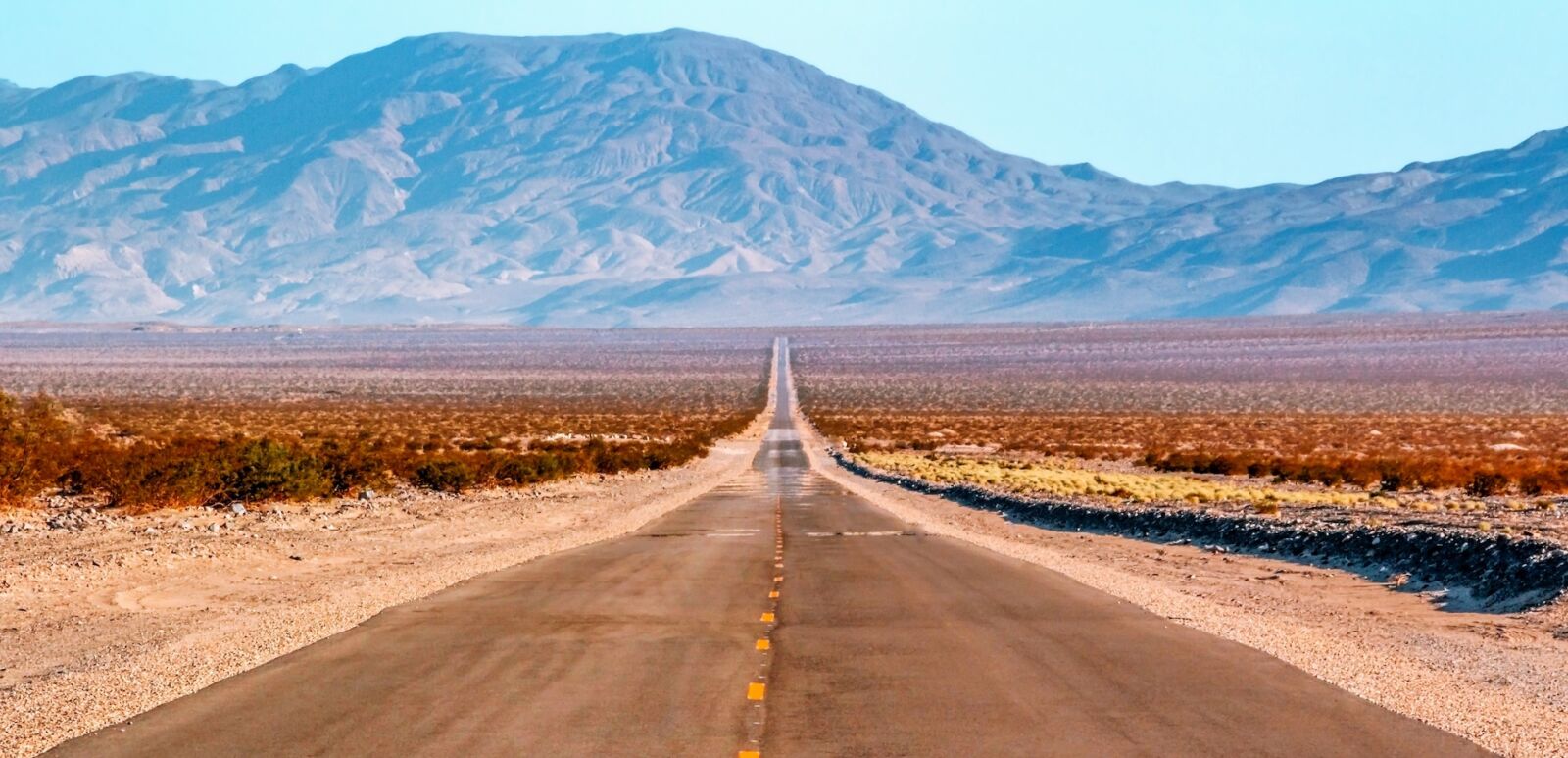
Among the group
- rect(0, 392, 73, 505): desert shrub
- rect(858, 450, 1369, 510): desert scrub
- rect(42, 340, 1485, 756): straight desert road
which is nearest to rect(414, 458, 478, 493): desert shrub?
rect(0, 392, 73, 505): desert shrub

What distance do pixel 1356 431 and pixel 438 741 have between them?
5861 centimetres

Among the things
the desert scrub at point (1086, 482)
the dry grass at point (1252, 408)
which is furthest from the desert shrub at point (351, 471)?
the dry grass at point (1252, 408)

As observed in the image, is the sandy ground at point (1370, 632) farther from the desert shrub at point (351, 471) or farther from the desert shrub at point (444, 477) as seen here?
the desert shrub at point (444, 477)

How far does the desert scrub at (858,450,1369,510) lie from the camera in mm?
32781

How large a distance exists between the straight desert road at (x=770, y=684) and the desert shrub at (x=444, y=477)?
18.0 metres

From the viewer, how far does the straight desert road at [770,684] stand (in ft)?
32.2

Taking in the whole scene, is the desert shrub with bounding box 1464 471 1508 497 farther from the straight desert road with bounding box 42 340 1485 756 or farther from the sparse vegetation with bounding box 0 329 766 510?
the sparse vegetation with bounding box 0 329 766 510

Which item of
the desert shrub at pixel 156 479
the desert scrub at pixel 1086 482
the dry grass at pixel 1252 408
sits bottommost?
the dry grass at pixel 1252 408

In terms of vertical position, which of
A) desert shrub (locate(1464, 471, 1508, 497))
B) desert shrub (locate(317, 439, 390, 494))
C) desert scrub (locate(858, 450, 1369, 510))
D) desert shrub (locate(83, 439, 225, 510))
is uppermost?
desert shrub (locate(83, 439, 225, 510))

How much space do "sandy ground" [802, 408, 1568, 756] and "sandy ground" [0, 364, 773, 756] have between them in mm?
7652

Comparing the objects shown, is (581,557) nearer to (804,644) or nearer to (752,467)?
(804,644)

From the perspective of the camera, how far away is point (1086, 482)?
3975 centimetres

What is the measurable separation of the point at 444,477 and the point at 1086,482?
14.8 meters

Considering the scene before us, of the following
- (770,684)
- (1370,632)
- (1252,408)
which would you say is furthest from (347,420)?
(770,684)
